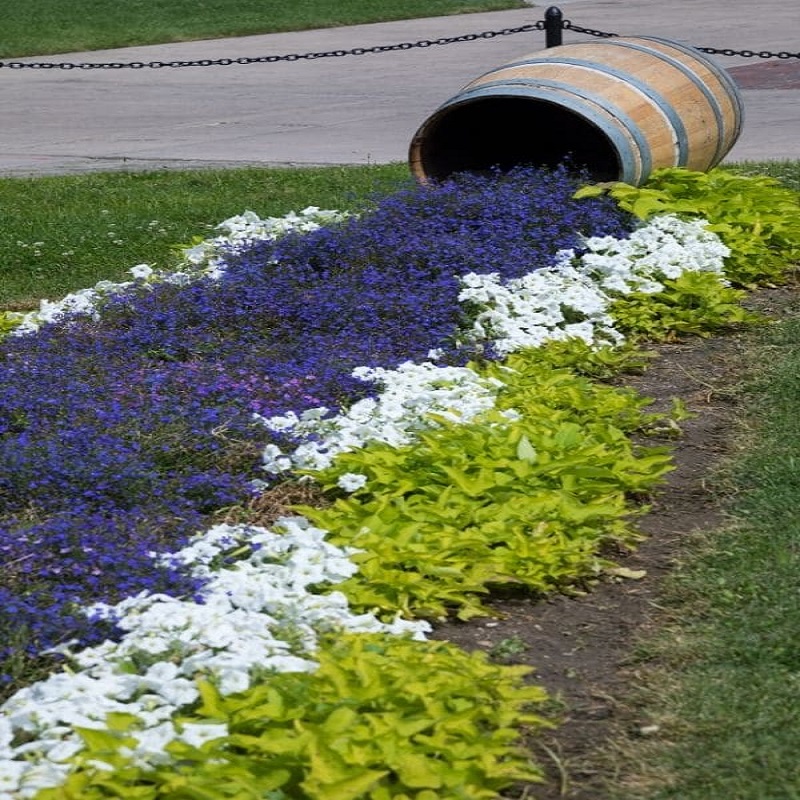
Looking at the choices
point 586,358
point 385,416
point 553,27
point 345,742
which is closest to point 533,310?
point 586,358

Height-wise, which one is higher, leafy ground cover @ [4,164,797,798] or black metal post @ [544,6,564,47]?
black metal post @ [544,6,564,47]

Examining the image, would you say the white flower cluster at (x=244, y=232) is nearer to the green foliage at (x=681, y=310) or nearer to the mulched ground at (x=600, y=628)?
the green foliage at (x=681, y=310)

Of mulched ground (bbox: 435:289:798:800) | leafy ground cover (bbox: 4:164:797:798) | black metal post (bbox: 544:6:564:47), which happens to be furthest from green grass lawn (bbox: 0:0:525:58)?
mulched ground (bbox: 435:289:798:800)

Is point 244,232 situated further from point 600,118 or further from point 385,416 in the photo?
point 385,416

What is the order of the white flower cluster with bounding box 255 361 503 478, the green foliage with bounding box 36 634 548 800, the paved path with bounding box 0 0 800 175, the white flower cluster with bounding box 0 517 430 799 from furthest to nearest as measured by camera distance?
the paved path with bounding box 0 0 800 175 < the white flower cluster with bounding box 255 361 503 478 < the white flower cluster with bounding box 0 517 430 799 < the green foliage with bounding box 36 634 548 800

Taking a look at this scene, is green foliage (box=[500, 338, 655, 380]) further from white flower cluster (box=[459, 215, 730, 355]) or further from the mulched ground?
the mulched ground

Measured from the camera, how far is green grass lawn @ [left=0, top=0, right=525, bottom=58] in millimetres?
23375

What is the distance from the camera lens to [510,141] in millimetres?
9102

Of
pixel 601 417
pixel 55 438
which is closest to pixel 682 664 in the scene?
pixel 601 417

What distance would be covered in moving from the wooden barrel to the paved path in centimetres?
280

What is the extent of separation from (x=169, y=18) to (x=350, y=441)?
74.3 ft

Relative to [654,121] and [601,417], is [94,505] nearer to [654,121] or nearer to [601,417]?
[601,417]

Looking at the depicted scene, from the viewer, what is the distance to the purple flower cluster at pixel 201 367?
3.83m

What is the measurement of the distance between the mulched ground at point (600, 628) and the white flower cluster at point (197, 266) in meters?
2.53
